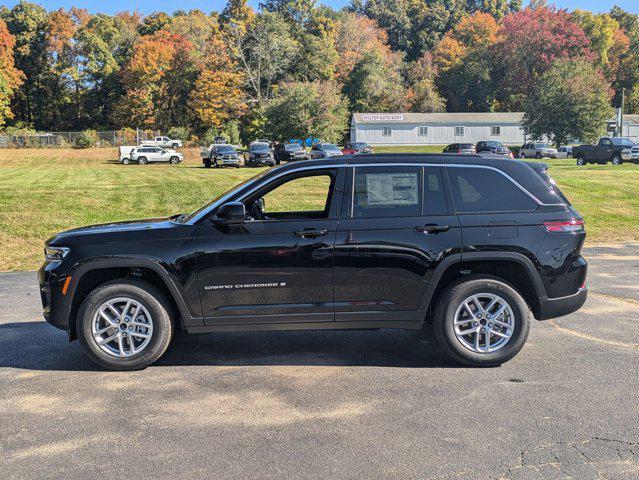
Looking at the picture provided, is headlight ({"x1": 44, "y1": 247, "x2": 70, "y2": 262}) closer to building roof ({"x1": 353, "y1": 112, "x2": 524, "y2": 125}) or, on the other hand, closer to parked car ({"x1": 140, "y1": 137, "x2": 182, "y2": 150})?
parked car ({"x1": 140, "y1": 137, "x2": 182, "y2": 150})

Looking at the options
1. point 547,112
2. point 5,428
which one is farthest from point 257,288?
point 547,112

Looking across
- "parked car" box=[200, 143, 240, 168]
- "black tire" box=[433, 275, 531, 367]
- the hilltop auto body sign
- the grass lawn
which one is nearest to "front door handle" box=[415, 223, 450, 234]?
"black tire" box=[433, 275, 531, 367]

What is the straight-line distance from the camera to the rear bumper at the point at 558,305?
5.35 metres

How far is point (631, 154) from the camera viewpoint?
36.8m

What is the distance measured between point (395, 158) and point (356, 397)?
220cm

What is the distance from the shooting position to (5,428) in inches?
162

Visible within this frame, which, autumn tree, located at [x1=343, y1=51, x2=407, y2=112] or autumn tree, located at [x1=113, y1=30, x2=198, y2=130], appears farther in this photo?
autumn tree, located at [x1=343, y1=51, x2=407, y2=112]

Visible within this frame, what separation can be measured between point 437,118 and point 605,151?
1318 inches

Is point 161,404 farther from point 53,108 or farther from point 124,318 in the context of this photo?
point 53,108

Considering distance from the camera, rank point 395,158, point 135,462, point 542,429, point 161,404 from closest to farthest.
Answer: point 135,462
point 542,429
point 161,404
point 395,158

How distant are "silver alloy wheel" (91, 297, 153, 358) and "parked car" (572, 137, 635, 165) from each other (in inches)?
1481

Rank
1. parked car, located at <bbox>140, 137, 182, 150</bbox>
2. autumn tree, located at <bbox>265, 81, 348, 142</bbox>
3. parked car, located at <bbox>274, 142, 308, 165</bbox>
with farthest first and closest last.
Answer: parked car, located at <bbox>140, 137, 182, 150</bbox> < autumn tree, located at <bbox>265, 81, 348, 142</bbox> < parked car, located at <bbox>274, 142, 308, 165</bbox>

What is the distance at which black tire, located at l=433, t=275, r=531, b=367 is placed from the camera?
526 centimetres

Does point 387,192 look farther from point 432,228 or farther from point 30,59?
point 30,59
